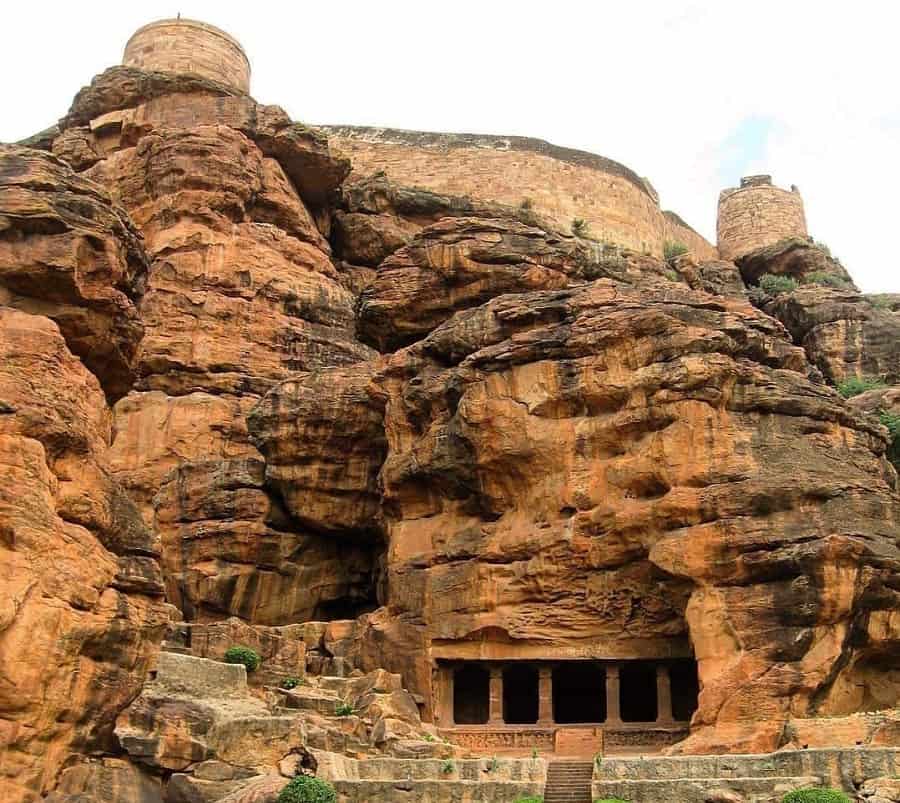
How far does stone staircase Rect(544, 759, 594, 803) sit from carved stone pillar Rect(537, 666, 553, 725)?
197 inches

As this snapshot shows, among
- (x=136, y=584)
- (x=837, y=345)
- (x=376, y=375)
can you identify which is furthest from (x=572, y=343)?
(x=837, y=345)

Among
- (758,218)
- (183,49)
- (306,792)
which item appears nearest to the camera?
(306,792)

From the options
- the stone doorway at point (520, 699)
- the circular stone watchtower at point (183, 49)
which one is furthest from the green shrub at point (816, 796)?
the circular stone watchtower at point (183, 49)

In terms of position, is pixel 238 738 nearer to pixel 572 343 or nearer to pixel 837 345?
pixel 572 343

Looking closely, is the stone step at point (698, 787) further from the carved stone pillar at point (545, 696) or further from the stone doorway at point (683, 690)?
the stone doorway at point (683, 690)

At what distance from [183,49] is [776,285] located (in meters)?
27.5

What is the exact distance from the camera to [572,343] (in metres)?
Answer: 32.0

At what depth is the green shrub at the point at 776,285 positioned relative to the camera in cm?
5556

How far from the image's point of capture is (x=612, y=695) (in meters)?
31.3

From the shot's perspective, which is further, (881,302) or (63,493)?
(881,302)

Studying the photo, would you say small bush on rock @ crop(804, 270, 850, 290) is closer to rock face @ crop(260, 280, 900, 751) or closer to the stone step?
rock face @ crop(260, 280, 900, 751)

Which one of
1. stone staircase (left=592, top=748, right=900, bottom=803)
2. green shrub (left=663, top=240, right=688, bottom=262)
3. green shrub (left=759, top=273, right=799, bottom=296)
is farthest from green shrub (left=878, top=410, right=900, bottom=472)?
stone staircase (left=592, top=748, right=900, bottom=803)

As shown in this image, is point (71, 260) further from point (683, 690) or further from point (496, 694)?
point (683, 690)

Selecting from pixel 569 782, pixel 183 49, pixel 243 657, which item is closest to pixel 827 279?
pixel 183 49
